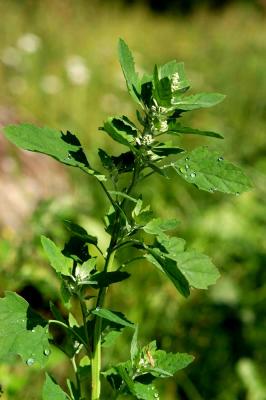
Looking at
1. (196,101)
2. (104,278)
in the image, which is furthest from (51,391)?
(196,101)

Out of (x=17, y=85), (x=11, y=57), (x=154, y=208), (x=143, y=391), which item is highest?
(x=143, y=391)

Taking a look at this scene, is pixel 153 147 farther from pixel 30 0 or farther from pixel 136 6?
pixel 136 6

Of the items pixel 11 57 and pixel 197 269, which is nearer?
pixel 197 269

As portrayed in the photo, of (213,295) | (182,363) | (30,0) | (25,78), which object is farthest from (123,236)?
(30,0)

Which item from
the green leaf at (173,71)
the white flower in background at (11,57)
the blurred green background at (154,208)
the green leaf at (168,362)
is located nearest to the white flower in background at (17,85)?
the blurred green background at (154,208)

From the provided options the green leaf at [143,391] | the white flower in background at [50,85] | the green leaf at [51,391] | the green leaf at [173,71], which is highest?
the green leaf at [173,71]

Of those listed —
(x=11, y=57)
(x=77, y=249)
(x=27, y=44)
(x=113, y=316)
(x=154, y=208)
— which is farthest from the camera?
(x=27, y=44)

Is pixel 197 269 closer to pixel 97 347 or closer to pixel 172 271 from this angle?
pixel 172 271

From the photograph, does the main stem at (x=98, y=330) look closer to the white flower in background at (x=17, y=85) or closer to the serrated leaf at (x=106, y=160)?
the serrated leaf at (x=106, y=160)
